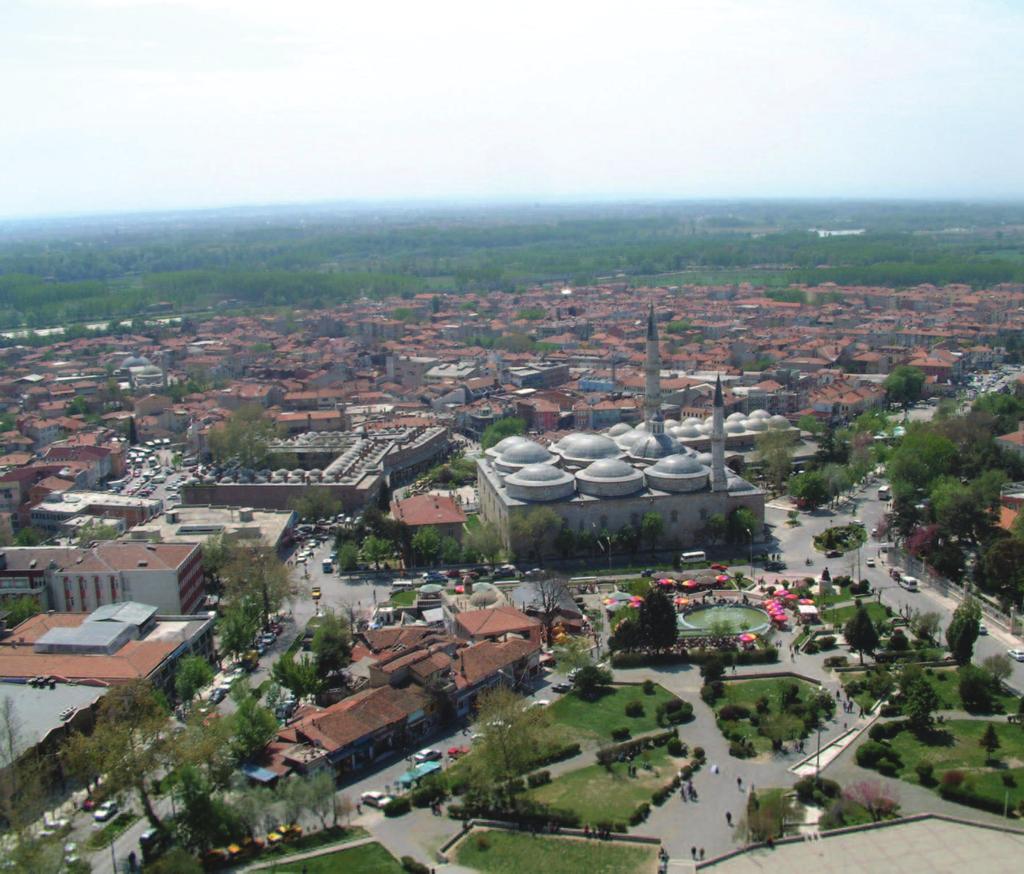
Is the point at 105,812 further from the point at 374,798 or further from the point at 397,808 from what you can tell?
the point at 397,808

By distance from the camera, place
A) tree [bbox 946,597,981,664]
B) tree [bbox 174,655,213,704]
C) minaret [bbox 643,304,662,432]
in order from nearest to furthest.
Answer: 1. tree [bbox 174,655,213,704]
2. tree [bbox 946,597,981,664]
3. minaret [bbox 643,304,662,432]

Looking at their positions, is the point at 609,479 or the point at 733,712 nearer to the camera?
the point at 733,712

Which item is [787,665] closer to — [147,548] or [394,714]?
[394,714]

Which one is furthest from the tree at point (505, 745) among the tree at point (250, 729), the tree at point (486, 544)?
the tree at point (486, 544)

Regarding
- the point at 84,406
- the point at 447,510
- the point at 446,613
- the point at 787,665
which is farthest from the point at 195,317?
the point at 787,665

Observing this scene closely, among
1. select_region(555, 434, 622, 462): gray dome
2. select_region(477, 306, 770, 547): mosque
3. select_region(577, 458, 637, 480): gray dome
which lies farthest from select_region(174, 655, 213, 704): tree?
select_region(555, 434, 622, 462): gray dome

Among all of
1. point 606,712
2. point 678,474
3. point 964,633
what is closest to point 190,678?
point 606,712

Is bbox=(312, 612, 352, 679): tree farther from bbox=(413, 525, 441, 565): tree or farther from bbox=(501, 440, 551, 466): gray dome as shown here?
bbox=(501, 440, 551, 466): gray dome
